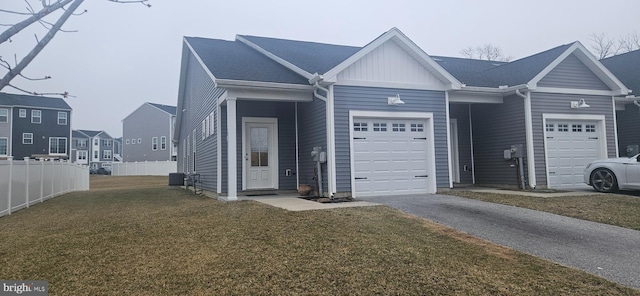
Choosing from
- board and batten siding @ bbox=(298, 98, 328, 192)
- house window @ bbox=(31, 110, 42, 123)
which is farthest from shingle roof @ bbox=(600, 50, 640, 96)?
house window @ bbox=(31, 110, 42, 123)

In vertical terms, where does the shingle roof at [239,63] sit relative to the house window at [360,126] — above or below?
above

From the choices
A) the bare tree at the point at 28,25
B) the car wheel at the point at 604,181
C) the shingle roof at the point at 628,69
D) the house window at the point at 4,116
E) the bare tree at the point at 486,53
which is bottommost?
the car wheel at the point at 604,181

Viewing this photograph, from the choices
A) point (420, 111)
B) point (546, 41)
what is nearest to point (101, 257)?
point (420, 111)

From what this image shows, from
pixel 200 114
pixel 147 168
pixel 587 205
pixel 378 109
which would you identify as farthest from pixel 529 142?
pixel 147 168

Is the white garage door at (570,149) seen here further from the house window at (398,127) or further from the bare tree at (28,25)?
the bare tree at (28,25)

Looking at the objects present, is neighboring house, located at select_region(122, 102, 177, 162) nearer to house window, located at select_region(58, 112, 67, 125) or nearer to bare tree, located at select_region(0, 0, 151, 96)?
house window, located at select_region(58, 112, 67, 125)

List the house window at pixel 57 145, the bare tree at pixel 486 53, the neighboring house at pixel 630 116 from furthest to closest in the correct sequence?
the house window at pixel 57 145
the bare tree at pixel 486 53
the neighboring house at pixel 630 116

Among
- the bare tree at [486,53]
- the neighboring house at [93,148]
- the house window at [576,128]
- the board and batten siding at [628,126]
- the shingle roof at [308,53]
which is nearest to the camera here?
the shingle roof at [308,53]

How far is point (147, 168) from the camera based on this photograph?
1501 inches

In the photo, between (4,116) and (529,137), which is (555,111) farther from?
(4,116)

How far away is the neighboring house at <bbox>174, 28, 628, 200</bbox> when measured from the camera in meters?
9.55

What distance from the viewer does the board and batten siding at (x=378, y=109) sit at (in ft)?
30.6

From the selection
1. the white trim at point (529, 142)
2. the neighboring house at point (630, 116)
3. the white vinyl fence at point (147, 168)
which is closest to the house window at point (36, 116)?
the white vinyl fence at point (147, 168)

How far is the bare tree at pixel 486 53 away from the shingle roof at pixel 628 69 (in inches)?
735
